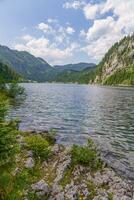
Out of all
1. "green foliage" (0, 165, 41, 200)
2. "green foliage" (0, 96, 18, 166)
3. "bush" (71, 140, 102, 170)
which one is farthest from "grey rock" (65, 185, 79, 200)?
Result: "green foliage" (0, 96, 18, 166)

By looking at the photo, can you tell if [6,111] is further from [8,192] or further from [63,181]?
[63,181]

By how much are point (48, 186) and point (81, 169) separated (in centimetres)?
288

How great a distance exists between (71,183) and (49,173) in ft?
6.55

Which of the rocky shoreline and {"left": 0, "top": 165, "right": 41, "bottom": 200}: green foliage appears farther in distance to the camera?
the rocky shoreline

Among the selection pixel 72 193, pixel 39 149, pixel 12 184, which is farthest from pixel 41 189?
pixel 39 149

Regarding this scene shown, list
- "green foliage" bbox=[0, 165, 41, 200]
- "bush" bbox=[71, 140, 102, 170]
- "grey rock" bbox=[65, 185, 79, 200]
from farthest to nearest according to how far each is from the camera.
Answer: "bush" bbox=[71, 140, 102, 170]
"grey rock" bbox=[65, 185, 79, 200]
"green foliage" bbox=[0, 165, 41, 200]

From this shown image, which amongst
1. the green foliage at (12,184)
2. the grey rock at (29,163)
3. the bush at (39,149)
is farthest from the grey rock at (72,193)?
the bush at (39,149)

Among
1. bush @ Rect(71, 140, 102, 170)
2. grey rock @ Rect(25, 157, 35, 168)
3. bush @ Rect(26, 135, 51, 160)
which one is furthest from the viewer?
bush @ Rect(26, 135, 51, 160)

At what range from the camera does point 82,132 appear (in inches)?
1487

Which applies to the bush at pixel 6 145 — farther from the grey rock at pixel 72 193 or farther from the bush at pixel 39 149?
the bush at pixel 39 149

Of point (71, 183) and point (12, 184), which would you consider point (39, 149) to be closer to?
point (71, 183)

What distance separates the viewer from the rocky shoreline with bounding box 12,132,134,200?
1416 centimetres

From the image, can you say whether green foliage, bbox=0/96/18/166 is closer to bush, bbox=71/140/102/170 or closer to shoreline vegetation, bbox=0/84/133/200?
shoreline vegetation, bbox=0/84/133/200

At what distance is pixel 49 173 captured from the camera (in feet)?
55.4
